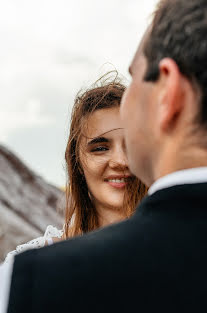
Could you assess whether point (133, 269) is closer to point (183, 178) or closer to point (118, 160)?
point (183, 178)

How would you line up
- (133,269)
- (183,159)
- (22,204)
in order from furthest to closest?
(22,204) < (183,159) < (133,269)

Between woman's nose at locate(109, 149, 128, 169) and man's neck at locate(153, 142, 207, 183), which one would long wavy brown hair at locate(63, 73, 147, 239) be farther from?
man's neck at locate(153, 142, 207, 183)

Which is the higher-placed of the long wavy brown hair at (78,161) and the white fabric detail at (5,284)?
the long wavy brown hair at (78,161)

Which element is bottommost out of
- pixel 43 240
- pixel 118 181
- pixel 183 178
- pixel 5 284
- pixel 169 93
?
pixel 5 284

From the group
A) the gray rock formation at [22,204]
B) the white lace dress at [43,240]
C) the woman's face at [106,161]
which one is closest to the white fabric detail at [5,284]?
the woman's face at [106,161]

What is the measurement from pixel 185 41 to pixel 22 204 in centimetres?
865

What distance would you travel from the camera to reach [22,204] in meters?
9.43

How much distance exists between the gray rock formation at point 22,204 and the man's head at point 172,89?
21.6 ft

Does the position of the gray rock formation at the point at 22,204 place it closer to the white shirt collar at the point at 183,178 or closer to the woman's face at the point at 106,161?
the woman's face at the point at 106,161

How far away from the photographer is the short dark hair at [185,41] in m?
1.01

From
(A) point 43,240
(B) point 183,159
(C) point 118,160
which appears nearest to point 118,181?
(C) point 118,160

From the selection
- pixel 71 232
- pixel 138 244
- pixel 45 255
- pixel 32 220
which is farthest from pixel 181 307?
pixel 32 220

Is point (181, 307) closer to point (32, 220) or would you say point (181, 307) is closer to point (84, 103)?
point (84, 103)

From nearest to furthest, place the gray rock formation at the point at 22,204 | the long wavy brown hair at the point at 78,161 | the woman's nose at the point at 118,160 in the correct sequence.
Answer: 1. the woman's nose at the point at 118,160
2. the long wavy brown hair at the point at 78,161
3. the gray rock formation at the point at 22,204
